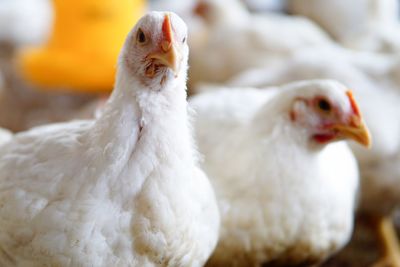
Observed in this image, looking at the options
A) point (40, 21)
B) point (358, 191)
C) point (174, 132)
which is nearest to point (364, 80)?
point (358, 191)

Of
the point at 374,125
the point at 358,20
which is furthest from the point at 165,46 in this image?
the point at 358,20

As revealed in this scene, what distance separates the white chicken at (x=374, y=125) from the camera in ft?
6.35

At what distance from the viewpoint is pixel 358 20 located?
3.10 metres

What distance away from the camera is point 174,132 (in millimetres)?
1213

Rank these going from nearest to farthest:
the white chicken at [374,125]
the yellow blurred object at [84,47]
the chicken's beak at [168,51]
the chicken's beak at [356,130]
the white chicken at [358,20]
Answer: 1. the chicken's beak at [168,51]
2. the chicken's beak at [356,130]
3. the white chicken at [374,125]
4. the yellow blurred object at [84,47]
5. the white chicken at [358,20]

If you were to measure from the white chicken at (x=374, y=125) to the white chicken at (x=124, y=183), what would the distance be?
863mm

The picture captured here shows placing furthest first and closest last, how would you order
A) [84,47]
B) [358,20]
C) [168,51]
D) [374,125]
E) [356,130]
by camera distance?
[358,20]
[84,47]
[374,125]
[356,130]
[168,51]

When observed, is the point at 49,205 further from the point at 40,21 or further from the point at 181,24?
the point at 40,21

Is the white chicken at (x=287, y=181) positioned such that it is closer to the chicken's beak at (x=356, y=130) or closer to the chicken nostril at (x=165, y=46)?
the chicken's beak at (x=356, y=130)

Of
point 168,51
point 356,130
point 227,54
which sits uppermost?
point 168,51

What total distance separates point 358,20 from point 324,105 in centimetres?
170

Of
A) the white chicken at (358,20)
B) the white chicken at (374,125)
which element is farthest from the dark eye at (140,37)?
the white chicken at (358,20)

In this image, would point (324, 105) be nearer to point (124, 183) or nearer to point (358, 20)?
point (124, 183)

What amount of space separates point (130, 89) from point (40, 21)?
273 centimetres
